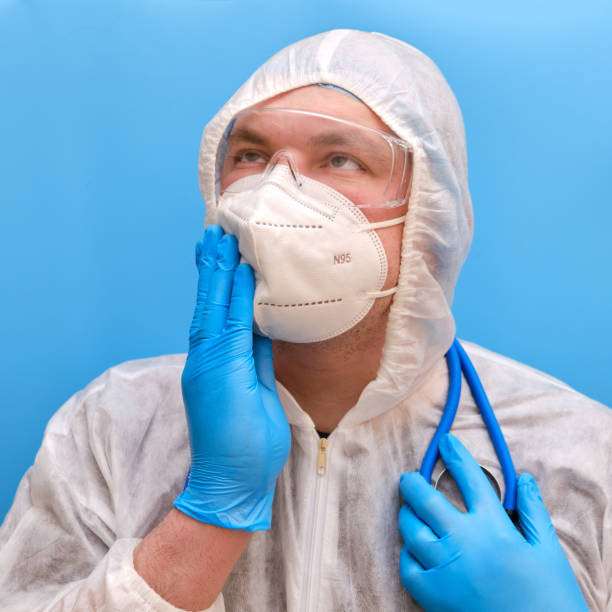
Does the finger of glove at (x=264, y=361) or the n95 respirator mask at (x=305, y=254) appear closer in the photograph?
the n95 respirator mask at (x=305, y=254)

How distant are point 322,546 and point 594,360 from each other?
1333mm

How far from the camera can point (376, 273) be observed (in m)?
1.50

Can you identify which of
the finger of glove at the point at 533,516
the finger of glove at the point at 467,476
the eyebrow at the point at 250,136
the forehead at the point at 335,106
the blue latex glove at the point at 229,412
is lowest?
the finger of glove at the point at 533,516

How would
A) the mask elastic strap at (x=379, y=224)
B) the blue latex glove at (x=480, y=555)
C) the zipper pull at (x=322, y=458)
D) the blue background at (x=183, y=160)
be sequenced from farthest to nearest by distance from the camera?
1. the blue background at (x=183, y=160)
2. the zipper pull at (x=322, y=458)
3. the mask elastic strap at (x=379, y=224)
4. the blue latex glove at (x=480, y=555)

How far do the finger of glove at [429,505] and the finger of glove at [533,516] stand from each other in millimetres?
149

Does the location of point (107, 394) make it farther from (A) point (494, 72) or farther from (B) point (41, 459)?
(A) point (494, 72)

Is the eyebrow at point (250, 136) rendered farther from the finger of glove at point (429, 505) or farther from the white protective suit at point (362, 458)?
the finger of glove at point (429, 505)

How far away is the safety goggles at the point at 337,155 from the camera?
4.96ft

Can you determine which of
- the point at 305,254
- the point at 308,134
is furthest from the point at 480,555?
the point at 308,134

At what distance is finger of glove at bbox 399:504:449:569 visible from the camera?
1400 millimetres

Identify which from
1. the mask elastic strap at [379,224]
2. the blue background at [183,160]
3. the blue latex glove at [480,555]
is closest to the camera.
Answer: the blue latex glove at [480,555]

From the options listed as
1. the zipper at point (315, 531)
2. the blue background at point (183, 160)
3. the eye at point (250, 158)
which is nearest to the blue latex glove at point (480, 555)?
the zipper at point (315, 531)

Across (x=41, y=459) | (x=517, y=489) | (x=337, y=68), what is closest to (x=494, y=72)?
(x=337, y=68)

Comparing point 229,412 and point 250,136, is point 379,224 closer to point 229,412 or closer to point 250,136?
point 250,136
